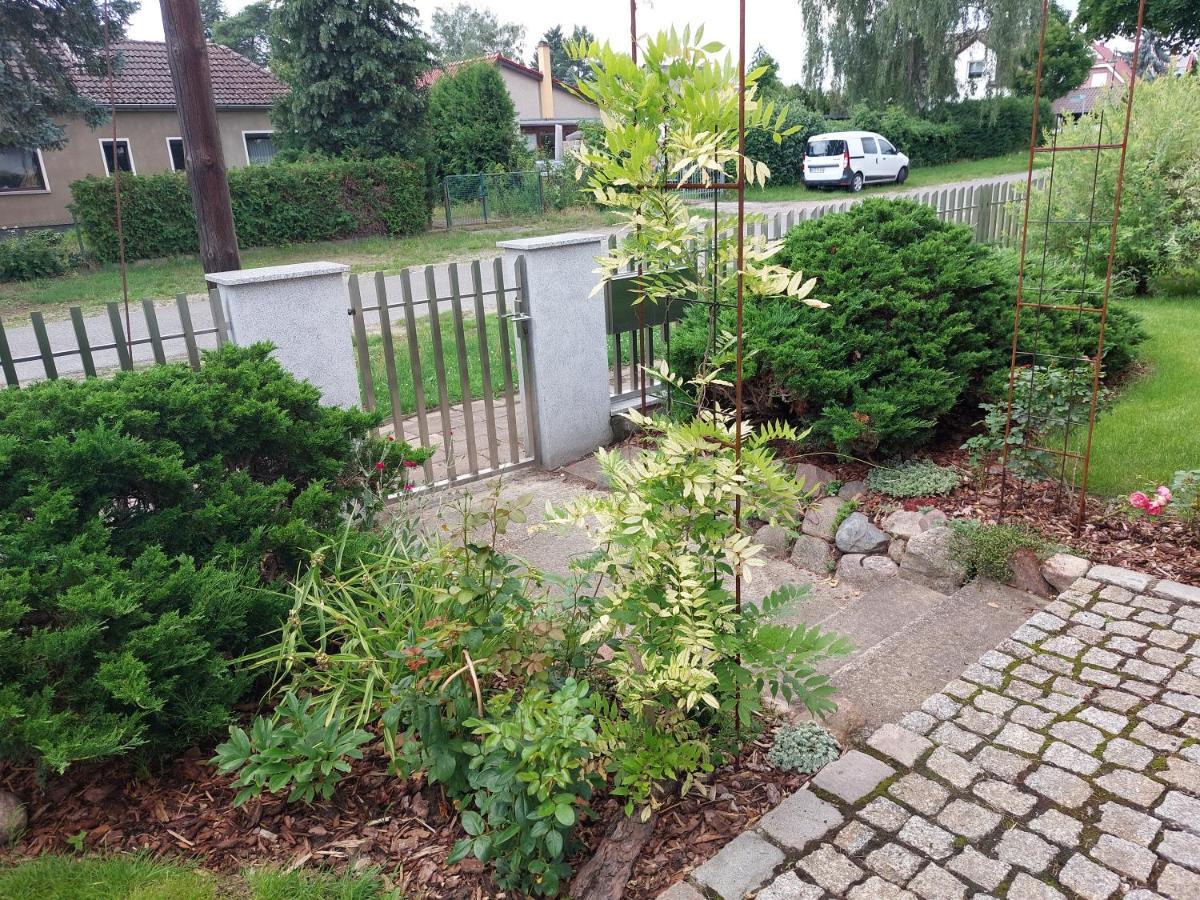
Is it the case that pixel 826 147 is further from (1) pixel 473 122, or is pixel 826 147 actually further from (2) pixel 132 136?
(2) pixel 132 136

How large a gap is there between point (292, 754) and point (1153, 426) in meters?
4.80

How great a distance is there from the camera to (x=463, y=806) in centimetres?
239

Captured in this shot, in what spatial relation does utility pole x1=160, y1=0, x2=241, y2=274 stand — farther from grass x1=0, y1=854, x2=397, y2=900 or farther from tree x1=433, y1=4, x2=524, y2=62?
tree x1=433, y1=4, x2=524, y2=62

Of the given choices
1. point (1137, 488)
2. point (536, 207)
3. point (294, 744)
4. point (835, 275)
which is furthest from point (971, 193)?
point (536, 207)

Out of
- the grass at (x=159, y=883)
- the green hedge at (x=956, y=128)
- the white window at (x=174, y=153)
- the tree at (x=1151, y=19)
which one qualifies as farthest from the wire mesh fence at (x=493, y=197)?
the grass at (x=159, y=883)

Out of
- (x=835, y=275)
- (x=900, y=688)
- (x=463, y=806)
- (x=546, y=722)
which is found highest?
(x=835, y=275)

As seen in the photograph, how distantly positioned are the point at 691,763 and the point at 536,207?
21632mm

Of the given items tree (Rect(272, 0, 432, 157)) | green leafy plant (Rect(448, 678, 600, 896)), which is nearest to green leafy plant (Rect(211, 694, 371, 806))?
green leafy plant (Rect(448, 678, 600, 896))

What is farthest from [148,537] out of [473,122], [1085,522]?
[473,122]

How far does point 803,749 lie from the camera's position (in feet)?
9.05

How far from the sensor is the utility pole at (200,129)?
15.4 ft

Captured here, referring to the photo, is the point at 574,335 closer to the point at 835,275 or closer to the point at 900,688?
the point at 835,275

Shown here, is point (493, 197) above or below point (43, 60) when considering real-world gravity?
below

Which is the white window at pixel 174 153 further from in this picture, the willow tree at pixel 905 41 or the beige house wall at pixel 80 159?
the willow tree at pixel 905 41
